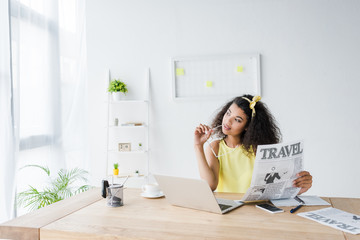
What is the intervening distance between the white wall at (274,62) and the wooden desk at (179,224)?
1.79 metres

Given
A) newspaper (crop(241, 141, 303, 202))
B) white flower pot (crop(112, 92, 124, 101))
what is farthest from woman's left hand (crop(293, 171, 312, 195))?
white flower pot (crop(112, 92, 124, 101))

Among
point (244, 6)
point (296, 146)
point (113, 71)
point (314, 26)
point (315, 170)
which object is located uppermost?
point (244, 6)

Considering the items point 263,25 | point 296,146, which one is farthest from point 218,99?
point 296,146

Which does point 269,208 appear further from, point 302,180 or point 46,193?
point 46,193

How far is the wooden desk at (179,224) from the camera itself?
986mm

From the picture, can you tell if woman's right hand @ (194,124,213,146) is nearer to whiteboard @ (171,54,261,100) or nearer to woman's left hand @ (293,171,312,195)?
woman's left hand @ (293,171,312,195)

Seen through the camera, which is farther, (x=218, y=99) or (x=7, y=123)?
(x=218, y=99)

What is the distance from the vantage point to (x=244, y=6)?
3041mm

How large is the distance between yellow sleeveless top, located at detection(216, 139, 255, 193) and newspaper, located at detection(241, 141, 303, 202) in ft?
1.51

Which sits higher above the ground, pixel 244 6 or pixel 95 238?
pixel 244 6

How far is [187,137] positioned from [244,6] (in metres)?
1.45

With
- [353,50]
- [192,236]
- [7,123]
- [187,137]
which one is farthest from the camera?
[187,137]

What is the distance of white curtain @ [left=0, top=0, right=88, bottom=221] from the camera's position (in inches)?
95.2

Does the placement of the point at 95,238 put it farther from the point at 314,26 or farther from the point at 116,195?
the point at 314,26
